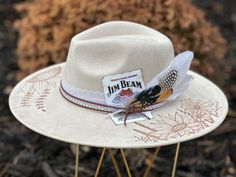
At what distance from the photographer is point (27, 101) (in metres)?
1.99

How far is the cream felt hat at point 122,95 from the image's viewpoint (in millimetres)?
1828

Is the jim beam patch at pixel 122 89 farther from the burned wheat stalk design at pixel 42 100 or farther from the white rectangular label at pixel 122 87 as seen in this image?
the burned wheat stalk design at pixel 42 100

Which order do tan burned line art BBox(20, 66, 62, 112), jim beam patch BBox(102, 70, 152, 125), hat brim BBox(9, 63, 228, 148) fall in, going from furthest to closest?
1. tan burned line art BBox(20, 66, 62, 112)
2. jim beam patch BBox(102, 70, 152, 125)
3. hat brim BBox(9, 63, 228, 148)

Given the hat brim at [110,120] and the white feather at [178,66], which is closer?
the hat brim at [110,120]

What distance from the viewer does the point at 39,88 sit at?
82.2 inches

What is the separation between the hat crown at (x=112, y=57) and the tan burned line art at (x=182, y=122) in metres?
0.15

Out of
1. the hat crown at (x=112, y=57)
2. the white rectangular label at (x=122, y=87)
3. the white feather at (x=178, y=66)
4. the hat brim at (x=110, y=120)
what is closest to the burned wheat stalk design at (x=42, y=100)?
the hat brim at (x=110, y=120)

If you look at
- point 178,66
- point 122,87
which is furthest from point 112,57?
point 178,66

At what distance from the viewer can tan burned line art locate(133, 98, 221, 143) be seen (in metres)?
1.79

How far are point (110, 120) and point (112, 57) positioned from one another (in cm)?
20

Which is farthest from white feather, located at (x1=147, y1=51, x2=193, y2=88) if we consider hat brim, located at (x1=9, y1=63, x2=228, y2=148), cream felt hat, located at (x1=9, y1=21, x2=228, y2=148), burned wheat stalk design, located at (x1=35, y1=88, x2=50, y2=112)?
burned wheat stalk design, located at (x1=35, y1=88, x2=50, y2=112)

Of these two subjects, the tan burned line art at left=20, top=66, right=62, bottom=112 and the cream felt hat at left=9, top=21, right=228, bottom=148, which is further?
the tan burned line art at left=20, top=66, right=62, bottom=112

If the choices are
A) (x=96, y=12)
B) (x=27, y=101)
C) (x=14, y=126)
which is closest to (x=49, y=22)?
(x=96, y=12)

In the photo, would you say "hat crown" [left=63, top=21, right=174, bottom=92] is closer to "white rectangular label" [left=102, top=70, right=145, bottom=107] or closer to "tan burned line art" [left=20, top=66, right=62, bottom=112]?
"white rectangular label" [left=102, top=70, right=145, bottom=107]
